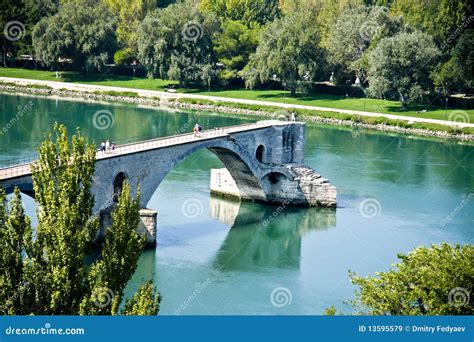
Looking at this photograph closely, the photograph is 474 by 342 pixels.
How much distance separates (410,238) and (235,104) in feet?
166

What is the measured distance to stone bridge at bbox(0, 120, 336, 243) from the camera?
137 feet

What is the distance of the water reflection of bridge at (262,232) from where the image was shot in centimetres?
4091

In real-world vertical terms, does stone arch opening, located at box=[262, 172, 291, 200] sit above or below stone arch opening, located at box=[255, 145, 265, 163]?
below

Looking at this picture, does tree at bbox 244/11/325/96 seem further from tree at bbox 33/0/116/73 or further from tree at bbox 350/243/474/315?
tree at bbox 350/243/474/315
